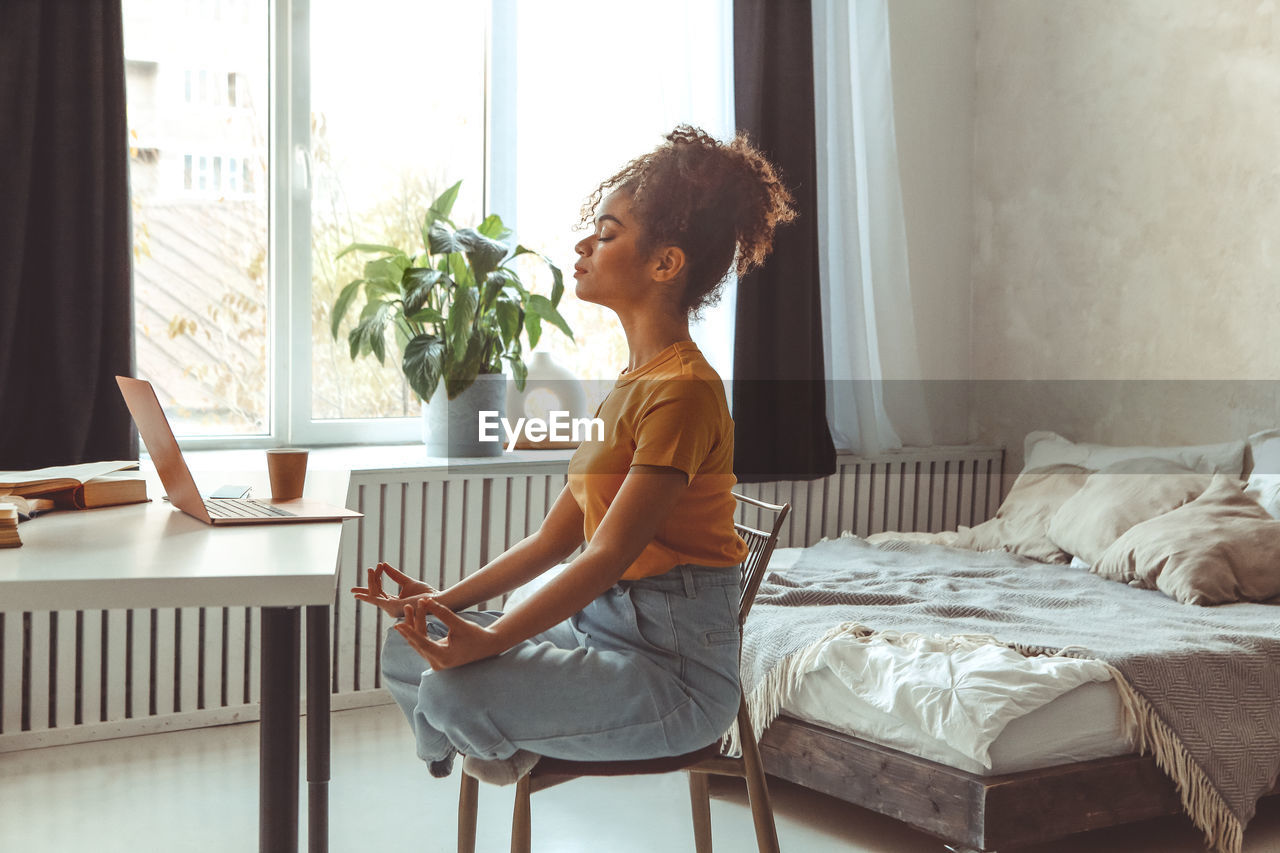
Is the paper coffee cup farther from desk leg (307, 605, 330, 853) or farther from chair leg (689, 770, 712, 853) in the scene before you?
chair leg (689, 770, 712, 853)

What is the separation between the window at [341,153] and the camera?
309 centimetres

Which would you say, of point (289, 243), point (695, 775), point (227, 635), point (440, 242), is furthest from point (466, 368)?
point (695, 775)

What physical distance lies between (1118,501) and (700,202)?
2.04 metres

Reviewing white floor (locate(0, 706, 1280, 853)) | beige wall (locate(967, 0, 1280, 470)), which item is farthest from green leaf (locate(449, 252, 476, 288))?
beige wall (locate(967, 0, 1280, 470))

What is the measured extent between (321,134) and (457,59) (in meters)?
0.46

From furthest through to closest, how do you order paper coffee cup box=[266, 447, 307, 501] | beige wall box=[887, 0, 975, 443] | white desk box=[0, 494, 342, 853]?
beige wall box=[887, 0, 975, 443] → paper coffee cup box=[266, 447, 307, 501] → white desk box=[0, 494, 342, 853]

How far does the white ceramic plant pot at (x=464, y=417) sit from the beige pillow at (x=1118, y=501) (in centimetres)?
152

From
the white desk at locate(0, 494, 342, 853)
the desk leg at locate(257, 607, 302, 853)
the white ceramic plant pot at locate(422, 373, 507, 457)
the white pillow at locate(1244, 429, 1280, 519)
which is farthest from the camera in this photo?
the white ceramic plant pot at locate(422, 373, 507, 457)

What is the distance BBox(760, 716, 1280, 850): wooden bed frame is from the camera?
1901 mm

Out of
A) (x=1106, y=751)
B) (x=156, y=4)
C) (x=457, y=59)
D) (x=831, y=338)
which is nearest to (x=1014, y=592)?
(x=1106, y=751)

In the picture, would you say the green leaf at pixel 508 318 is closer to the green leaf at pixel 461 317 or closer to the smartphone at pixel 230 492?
the green leaf at pixel 461 317

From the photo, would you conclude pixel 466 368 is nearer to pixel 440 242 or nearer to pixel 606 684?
pixel 440 242

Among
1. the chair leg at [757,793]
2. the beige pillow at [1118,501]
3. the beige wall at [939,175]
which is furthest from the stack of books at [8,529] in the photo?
the beige wall at [939,175]

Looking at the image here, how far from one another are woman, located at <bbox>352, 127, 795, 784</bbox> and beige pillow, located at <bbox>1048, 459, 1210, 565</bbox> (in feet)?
6.02
